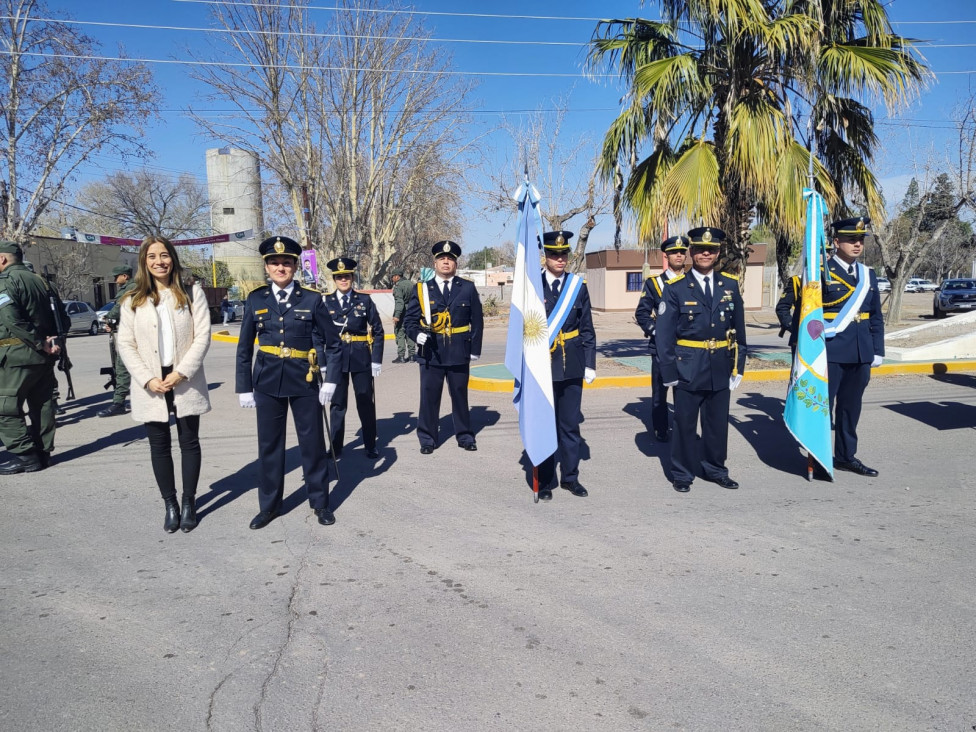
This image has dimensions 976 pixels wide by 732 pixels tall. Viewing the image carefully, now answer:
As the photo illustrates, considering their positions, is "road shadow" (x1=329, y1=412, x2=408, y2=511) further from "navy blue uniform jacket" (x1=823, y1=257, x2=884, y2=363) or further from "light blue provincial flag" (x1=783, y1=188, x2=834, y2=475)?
"navy blue uniform jacket" (x1=823, y1=257, x2=884, y2=363)

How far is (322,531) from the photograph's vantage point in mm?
4953

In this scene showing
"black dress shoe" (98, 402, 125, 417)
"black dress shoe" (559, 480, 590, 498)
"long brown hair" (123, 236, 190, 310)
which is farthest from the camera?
"black dress shoe" (98, 402, 125, 417)

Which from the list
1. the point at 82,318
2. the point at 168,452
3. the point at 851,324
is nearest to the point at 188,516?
the point at 168,452

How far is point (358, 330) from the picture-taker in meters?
7.29

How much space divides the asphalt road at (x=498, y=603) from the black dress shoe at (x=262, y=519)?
0.07 meters

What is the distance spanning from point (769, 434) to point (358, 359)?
452cm

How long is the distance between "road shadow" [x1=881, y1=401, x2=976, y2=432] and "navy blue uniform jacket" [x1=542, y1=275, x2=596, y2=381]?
179 inches

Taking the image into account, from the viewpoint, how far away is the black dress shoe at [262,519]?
16.5 ft

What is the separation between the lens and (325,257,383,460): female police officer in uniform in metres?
7.04

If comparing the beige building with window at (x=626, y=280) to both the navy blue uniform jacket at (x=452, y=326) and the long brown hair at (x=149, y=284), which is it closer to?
the navy blue uniform jacket at (x=452, y=326)

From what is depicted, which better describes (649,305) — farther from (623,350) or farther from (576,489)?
(623,350)

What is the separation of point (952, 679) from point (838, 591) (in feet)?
2.80

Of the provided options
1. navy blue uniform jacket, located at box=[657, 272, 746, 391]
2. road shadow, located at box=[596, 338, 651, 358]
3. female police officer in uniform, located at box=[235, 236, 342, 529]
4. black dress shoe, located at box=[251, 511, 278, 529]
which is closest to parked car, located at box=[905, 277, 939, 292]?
road shadow, located at box=[596, 338, 651, 358]

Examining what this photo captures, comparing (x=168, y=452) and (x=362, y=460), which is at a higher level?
(x=168, y=452)
